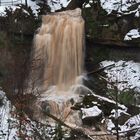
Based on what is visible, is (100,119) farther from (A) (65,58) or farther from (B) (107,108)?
(A) (65,58)

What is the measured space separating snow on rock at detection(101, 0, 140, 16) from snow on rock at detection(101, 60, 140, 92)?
3027 millimetres

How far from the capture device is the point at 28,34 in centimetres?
3241

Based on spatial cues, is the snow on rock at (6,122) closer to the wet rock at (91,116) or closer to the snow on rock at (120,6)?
the wet rock at (91,116)

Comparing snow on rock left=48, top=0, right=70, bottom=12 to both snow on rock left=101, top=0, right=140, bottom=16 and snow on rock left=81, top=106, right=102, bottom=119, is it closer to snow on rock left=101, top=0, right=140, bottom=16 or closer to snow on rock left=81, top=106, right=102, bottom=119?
snow on rock left=101, top=0, right=140, bottom=16

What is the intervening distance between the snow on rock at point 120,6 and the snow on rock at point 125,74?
3.03 m

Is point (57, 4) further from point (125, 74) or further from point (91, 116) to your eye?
point (91, 116)

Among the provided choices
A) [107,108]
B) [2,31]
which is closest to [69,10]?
[2,31]

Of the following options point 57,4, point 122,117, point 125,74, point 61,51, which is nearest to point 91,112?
point 122,117

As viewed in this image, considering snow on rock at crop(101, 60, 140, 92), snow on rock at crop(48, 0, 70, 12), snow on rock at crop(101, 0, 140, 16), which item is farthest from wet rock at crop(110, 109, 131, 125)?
snow on rock at crop(48, 0, 70, 12)

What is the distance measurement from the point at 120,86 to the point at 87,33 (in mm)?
4015

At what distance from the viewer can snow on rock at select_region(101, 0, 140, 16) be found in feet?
103

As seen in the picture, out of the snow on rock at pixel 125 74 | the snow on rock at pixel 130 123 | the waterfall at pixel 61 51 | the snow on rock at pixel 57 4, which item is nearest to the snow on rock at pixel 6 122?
the snow on rock at pixel 130 123

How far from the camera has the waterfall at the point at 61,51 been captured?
1246 inches

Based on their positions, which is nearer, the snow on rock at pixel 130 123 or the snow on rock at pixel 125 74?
the snow on rock at pixel 130 123
